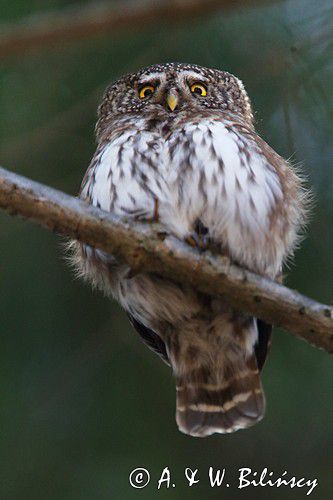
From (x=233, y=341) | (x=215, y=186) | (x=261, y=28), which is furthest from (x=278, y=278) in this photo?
(x=261, y=28)

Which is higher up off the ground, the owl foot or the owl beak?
the owl beak

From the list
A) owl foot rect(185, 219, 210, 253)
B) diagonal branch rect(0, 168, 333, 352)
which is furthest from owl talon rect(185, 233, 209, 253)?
diagonal branch rect(0, 168, 333, 352)

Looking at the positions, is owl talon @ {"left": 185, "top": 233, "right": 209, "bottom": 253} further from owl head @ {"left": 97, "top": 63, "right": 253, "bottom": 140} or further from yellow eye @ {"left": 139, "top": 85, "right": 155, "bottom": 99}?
yellow eye @ {"left": 139, "top": 85, "right": 155, "bottom": 99}

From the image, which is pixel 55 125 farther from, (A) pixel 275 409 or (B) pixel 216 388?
(A) pixel 275 409

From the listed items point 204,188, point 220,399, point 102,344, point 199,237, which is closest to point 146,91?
point 204,188

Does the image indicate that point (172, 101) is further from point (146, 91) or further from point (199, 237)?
point (199, 237)

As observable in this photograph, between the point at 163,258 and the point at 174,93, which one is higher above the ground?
the point at 174,93
